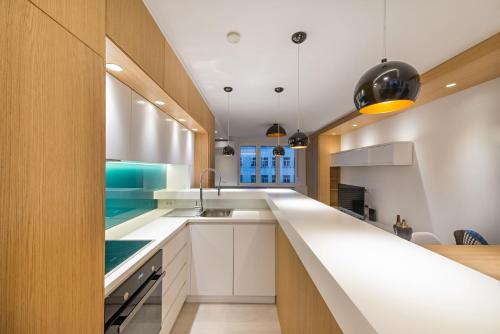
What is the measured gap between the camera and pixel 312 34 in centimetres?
176

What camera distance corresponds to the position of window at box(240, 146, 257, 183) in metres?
7.99

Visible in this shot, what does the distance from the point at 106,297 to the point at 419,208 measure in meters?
3.73

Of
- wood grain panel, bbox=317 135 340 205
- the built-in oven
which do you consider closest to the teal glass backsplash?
the built-in oven

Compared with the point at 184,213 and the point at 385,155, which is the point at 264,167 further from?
the point at 184,213

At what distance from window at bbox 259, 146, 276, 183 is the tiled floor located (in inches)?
226

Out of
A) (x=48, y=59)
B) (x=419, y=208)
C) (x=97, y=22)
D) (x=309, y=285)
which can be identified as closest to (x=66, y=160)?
(x=48, y=59)

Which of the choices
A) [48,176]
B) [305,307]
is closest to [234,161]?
[305,307]

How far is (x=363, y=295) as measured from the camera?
54 cm

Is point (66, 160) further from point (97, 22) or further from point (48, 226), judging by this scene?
point (97, 22)

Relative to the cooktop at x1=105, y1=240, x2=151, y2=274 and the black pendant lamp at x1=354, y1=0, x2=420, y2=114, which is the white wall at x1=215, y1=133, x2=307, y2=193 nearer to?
the cooktop at x1=105, y1=240, x2=151, y2=274

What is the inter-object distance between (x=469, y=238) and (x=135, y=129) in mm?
3309

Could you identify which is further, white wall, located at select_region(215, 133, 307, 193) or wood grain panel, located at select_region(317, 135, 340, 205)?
white wall, located at select_region(215, 133, 307, 193)

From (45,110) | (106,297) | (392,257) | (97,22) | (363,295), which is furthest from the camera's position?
(106,297)

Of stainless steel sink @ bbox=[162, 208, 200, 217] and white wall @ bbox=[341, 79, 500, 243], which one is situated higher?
white wall @ bbox=[341, 79, 500, 243]
